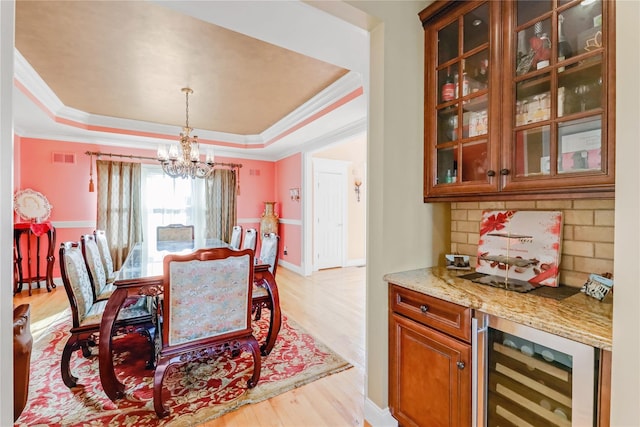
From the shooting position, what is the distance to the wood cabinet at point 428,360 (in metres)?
1.26

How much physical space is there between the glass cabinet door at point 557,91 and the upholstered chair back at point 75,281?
272 centimetres

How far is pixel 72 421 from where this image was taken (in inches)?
66.6

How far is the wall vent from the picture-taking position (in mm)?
4418

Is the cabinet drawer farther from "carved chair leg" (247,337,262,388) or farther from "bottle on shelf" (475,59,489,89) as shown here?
"bottle on shelf" (475,59,489,89)

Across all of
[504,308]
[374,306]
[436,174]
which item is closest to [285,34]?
[436,174]

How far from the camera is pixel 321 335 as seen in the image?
9.31ft

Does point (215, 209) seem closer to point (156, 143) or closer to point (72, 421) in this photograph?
point (156, 143)

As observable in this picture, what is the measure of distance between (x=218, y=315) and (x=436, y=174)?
1.67 m

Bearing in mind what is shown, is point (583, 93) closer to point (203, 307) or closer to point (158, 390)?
point (203, 307)

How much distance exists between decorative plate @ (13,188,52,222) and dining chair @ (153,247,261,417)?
4.06 metres

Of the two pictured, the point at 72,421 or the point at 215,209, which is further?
the point at 215,209

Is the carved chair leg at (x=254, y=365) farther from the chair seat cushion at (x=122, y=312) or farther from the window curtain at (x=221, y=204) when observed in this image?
the window curtain at (x=221, y=204)

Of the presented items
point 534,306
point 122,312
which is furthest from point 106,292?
point 534,306

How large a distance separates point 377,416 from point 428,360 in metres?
0.55
